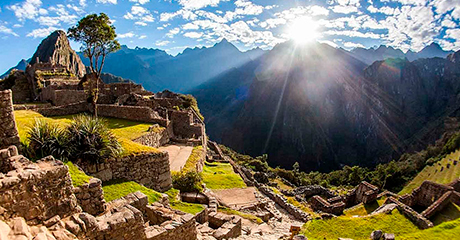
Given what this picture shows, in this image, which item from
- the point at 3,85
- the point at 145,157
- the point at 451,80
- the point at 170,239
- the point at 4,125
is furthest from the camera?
the point at 451,80

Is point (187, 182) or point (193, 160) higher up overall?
point (187, 182)

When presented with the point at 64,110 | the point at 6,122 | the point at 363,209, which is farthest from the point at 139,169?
the point at 363,209

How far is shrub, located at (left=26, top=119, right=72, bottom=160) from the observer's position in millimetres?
7570

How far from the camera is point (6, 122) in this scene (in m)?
6.62

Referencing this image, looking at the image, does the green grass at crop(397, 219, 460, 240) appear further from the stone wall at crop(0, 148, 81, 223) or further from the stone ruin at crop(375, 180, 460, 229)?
the stone wall at crop(0, 148, 81, 223)

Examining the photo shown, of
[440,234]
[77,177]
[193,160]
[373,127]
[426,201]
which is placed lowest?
[373,127]

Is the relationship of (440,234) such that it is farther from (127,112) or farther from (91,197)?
(127,112)

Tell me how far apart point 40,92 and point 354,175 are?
6349 centimetres

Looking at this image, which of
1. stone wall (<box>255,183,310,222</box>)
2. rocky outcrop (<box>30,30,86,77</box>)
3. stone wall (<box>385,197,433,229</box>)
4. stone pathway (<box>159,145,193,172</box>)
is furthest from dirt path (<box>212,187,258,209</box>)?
rocky outcrop (<box>30,30,86,77</box>)

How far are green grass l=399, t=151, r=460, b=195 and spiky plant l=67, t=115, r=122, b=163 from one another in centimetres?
6736

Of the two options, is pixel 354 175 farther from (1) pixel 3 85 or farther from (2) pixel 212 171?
(1) pixel 3 85

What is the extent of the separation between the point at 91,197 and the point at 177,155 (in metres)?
12.1

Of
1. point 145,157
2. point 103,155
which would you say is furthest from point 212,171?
point 103,155

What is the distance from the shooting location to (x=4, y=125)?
6.61 m
